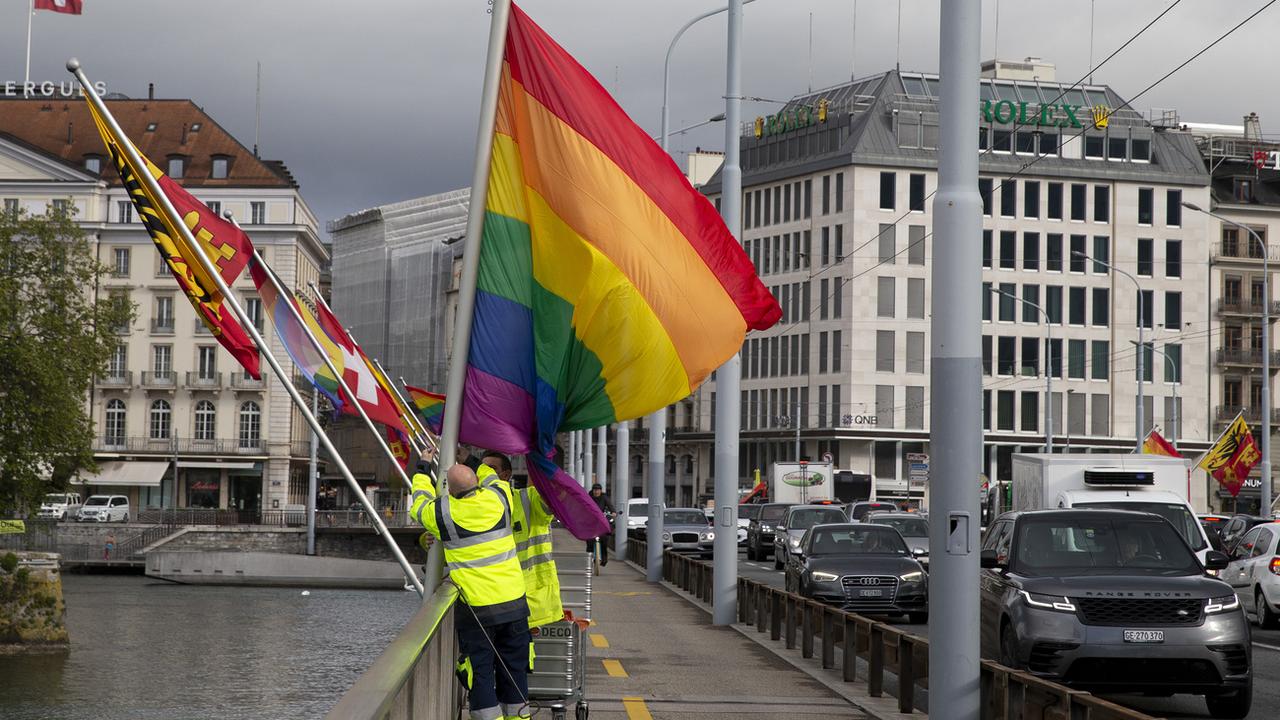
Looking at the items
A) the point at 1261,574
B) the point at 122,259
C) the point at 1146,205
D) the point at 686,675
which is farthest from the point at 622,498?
the point at 1146,205

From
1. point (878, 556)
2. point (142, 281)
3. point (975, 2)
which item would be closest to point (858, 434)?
point (142, 281)

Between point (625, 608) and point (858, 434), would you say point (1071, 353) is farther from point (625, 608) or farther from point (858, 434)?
point (625, 608)

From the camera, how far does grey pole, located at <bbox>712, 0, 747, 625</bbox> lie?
2398 cm

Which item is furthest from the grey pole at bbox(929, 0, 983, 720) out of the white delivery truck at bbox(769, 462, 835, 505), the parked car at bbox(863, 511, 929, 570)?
the white delivery truck at bbox(769, 462, 835, 505)

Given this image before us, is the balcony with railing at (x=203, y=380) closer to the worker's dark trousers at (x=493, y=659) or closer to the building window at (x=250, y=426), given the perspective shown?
the building window at (x=250, y=426)

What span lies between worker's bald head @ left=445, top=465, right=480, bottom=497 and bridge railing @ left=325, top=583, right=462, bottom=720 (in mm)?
696

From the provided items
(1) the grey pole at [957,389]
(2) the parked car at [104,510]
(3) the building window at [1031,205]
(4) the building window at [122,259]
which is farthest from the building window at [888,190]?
(1) the grey pole at [957,389]

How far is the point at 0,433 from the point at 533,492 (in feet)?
151

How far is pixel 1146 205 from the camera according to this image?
334 ft

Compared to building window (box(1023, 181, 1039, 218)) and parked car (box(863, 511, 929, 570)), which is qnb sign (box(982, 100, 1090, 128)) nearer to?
building window (box(1023, 181, 1039, 218))

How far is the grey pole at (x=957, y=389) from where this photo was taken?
11.2 m

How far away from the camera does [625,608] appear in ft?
90.7

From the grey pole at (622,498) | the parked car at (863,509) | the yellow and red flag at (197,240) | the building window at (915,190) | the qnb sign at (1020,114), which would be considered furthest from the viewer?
the building window at (915,190)

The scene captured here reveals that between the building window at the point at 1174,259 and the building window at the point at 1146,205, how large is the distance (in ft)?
7.09
